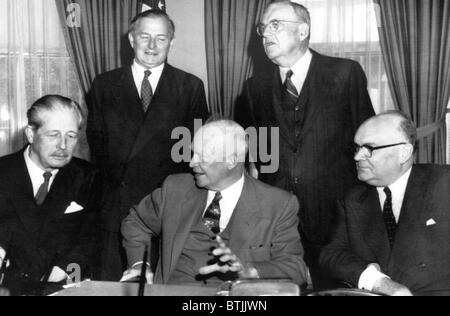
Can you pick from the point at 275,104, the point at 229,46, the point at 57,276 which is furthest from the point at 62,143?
the point at 229,46

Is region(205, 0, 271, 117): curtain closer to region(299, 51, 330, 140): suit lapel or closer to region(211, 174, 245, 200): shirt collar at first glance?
region(299, 51, 330, 140): suit lapel

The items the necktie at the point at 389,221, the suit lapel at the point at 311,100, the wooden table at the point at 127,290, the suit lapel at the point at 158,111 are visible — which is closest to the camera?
the wooden table at the point at 127,290

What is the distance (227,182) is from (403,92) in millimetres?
2176

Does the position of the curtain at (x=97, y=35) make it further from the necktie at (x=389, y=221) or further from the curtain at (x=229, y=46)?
the necktie at (x=389, y=221)

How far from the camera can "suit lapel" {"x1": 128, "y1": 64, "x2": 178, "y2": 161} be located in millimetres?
3516

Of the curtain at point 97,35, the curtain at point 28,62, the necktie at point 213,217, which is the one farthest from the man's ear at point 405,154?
the curtain at point 28,62

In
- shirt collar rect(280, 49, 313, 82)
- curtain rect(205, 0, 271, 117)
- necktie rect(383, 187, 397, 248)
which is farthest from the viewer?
curtain rect(205, 0, 271, 117)

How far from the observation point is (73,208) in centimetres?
279

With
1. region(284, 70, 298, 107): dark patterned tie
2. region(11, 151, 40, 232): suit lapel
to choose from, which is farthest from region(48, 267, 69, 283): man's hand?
region(284, 70, 298, 107): dark patterned tie

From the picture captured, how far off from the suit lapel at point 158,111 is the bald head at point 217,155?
2.97 feet

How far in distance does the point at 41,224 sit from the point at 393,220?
1774mm

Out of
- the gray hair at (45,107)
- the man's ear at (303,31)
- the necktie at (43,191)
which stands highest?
the man's ear at (303,31)

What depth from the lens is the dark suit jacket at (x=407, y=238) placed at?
2.46m

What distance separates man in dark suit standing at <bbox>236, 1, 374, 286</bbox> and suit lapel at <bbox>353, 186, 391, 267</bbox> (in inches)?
27.8
